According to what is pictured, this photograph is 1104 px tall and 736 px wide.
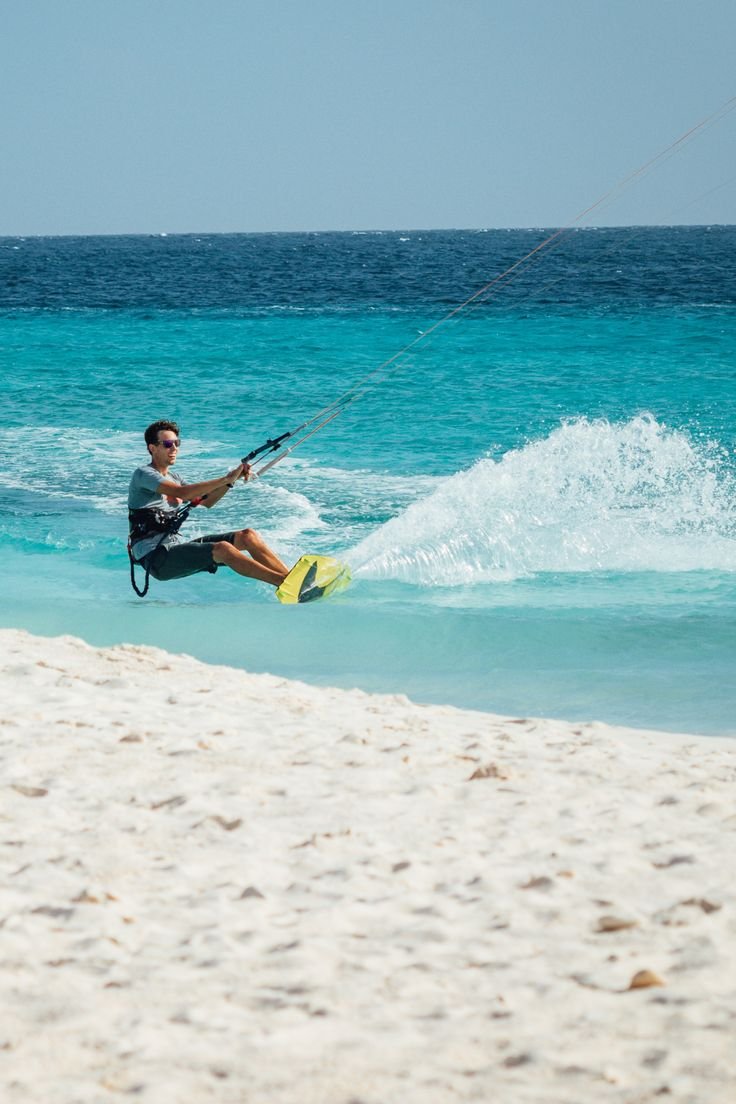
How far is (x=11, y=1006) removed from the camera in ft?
10.5

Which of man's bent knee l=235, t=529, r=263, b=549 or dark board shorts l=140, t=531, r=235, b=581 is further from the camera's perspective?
man's bent knee l=235, t=529, r=263, b=549

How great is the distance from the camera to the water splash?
11203 mm

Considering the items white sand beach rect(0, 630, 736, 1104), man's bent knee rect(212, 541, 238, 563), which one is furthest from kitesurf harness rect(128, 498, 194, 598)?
white sand beach rect(0, 630, 736, 1104)

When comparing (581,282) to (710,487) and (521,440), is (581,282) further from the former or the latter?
(710,487)

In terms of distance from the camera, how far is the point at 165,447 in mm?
8219

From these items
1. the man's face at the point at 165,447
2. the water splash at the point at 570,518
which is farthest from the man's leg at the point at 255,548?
the water splash at the point at 570,518

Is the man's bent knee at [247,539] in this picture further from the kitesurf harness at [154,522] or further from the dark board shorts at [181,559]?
the kitesurf harness at [154,522]

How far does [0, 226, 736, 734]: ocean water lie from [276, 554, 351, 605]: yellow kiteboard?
47 centimetres

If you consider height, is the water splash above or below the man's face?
below

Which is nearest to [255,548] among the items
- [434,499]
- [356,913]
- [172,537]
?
[172,537]

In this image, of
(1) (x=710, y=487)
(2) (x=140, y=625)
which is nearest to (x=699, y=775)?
(2) (x=140, y=625)

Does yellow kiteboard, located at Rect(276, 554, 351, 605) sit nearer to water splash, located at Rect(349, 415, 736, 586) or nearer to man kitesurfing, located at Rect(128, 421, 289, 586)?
man kitesurfing, located at Rect(128, 421, 289, 586)

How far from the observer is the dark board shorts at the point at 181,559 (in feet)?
27.5

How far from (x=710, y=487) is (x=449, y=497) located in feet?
10.8
